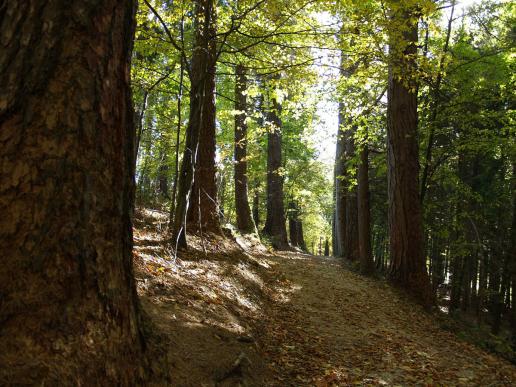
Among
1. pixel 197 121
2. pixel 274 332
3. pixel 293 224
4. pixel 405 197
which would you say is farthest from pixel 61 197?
pixel 293 224

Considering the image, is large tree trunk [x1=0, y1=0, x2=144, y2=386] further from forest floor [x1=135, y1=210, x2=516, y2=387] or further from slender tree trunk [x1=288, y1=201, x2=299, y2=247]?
slender tree trunk [x1=288, y1=201, x2=299, y2=247]

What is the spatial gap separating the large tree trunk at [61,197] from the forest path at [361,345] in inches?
112

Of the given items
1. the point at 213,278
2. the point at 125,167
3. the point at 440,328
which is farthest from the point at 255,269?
the point at 125,167

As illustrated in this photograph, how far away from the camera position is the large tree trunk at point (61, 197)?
5.42ft

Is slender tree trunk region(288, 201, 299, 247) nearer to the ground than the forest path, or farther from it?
farther from it

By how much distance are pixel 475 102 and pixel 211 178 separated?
6805 mm

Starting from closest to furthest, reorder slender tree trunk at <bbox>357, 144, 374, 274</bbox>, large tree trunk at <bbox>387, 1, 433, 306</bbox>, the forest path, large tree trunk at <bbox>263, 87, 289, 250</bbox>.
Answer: the forest path → large tree trunk at <bbox>387, 1, 433, 306</bbox> → slender tree trunk at <bbox>357, 144, 374, 274</bbox> → large tree trunk at <bbox>263, 87, 289, 250</bbox>

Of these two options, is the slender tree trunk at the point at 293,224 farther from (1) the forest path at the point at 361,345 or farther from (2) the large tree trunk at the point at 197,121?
(2) the large tree trunk at the point at 197,121

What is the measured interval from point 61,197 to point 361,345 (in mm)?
5320

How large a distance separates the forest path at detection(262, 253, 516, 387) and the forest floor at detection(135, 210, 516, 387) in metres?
0.02

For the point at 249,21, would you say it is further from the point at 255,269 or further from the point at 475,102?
the point at 475,102

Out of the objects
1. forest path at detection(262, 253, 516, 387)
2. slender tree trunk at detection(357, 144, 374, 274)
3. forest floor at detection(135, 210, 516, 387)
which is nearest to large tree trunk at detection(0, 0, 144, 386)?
forest floor at detection(135, 210, 516, 387)

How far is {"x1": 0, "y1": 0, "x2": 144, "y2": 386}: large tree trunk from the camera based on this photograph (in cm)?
165

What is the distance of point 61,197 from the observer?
1.75 m
